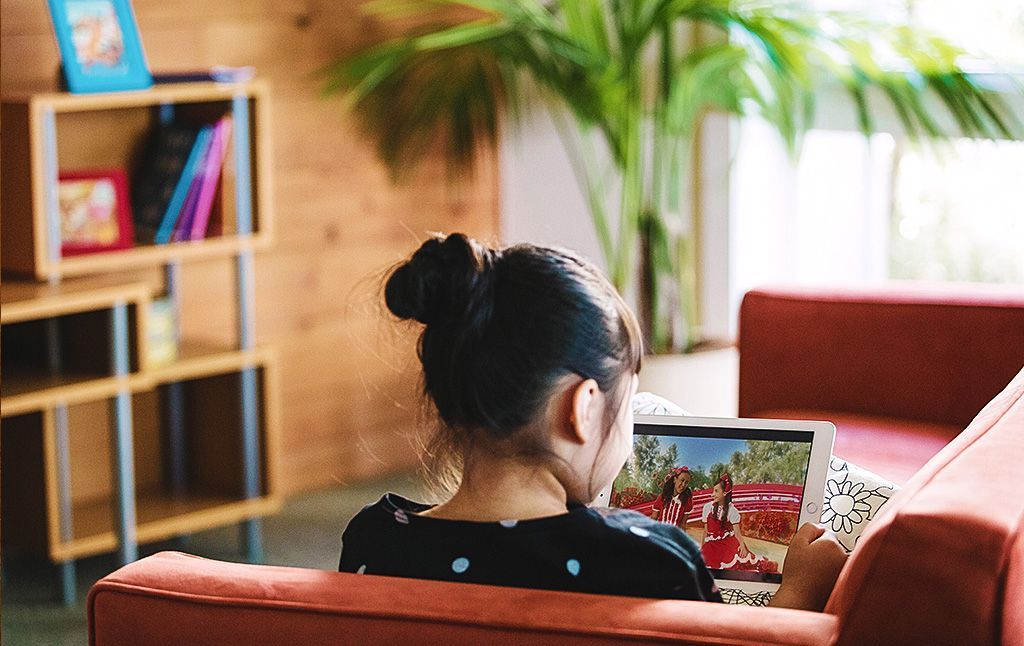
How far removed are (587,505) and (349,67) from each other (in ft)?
7.72

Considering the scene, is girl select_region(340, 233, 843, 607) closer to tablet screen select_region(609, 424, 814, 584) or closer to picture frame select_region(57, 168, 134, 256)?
tablet screen select_region(609, 424, 814, 584)

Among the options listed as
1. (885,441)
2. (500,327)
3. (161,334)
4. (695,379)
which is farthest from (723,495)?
(161,334)

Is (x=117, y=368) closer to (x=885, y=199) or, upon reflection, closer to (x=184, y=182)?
(x=184, y=182)

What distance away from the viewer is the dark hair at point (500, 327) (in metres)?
1.26

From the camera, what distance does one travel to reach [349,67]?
3.52 metres

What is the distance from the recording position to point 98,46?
117 inches

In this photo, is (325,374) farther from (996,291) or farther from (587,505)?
(587,505)

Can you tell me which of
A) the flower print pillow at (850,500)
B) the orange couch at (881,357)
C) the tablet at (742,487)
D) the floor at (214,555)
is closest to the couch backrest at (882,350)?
the orange couch at (881,357)

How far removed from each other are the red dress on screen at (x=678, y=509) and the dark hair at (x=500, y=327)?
0.27 meters

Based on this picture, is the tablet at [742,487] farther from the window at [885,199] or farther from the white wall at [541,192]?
the white wall at [541,192]

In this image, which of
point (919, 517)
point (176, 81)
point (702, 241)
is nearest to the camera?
point (919, 517)

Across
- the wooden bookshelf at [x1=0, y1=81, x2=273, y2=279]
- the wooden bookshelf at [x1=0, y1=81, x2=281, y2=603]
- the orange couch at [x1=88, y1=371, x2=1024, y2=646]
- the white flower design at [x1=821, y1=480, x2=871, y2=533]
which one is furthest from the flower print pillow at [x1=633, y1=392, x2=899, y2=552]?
the wooden bookshelf at [x1=0, y1=81, x2=273, y2=279]

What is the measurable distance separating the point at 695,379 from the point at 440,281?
1.98m

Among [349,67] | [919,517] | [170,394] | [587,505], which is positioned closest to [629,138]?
[349,67]
